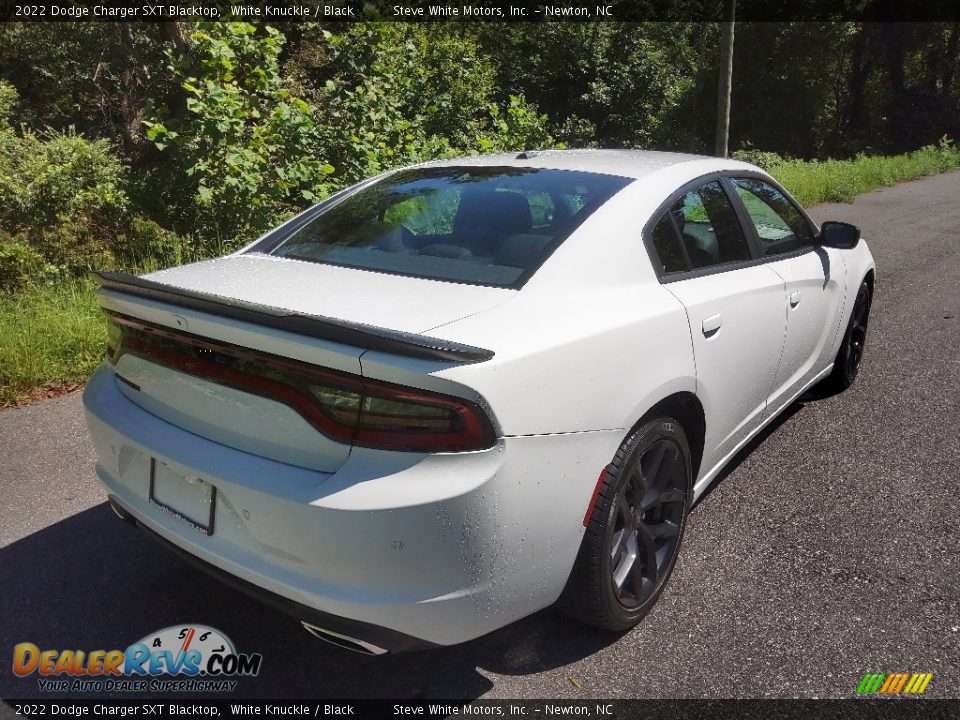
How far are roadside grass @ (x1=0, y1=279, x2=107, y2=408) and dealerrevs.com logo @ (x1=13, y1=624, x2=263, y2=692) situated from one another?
283cm

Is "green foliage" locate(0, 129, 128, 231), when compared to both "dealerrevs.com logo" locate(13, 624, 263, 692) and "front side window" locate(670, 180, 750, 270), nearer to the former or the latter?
"dealerrevs.com logo" locate(13, 624, 263, 692)

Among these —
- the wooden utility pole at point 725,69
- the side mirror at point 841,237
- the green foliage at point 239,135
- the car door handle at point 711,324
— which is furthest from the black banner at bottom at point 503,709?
the wooden utility pole at point 725,69

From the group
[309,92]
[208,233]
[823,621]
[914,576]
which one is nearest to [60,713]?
[823,621]

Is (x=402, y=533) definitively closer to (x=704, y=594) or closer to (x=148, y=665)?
(x=148, y=665)

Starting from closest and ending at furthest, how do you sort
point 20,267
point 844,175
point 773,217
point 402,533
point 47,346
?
point 402,533
point 773,217
point 47,346
point 20,267
point 844,175

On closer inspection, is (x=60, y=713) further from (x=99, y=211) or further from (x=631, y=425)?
(x=99, y=211)

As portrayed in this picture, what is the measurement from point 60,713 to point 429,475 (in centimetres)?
138

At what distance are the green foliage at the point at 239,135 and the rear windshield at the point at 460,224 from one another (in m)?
3.87

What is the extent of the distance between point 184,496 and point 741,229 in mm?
2513

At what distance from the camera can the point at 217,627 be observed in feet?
8.59

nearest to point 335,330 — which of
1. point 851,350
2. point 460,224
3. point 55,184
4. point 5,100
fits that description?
point 460,224

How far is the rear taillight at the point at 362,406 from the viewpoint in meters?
1.92

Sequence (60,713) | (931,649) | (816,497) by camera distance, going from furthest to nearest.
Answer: (816,497)
(931,649)
(60,713)

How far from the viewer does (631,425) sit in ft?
7.79
